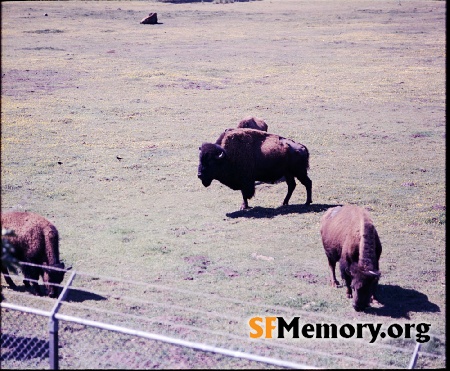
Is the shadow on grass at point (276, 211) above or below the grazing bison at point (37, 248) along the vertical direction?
below

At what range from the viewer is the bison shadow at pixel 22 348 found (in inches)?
327

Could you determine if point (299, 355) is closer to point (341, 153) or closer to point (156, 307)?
point (156, 307)

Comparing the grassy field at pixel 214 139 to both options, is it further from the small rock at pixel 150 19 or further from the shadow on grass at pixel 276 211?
the small rock at pixel 150 19

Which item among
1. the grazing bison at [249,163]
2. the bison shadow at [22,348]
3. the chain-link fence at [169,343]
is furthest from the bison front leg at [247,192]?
the bison shadow at [22,348]

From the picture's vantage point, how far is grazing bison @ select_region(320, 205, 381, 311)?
9.77 m

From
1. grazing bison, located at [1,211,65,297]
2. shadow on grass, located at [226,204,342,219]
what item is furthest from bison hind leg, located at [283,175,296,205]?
grazing bison, located at [1,211,65,297]

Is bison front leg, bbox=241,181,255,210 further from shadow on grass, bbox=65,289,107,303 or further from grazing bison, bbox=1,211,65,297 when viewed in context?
grazing bison, bbox=1,211,65,297

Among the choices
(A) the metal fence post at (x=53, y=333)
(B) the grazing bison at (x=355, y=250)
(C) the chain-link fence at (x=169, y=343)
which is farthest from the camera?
(B) the grazing bison at (x=355, y=250)

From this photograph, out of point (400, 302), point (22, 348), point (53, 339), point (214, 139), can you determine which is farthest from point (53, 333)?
point (214, 139)

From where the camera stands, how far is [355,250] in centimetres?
1008

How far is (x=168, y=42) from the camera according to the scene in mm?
42781

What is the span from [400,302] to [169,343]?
4.26 m

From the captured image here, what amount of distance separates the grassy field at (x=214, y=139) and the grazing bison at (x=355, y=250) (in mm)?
322

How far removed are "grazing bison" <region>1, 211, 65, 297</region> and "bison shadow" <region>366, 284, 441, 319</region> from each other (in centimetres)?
463
